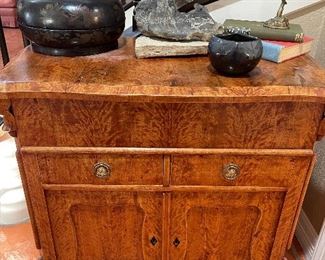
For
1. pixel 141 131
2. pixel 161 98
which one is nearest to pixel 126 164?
pixel 141 131

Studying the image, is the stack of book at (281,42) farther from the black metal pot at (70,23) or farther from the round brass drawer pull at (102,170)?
the round brass drawer pull at (102,170)

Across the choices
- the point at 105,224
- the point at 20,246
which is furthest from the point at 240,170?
the point at 20,246

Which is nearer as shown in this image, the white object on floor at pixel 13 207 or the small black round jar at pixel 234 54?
the small black round jar at pixel 234 54

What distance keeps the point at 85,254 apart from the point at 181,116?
550mm

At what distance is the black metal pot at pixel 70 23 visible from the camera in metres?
0.82

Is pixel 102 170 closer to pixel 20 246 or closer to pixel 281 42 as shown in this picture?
pixel 281 42

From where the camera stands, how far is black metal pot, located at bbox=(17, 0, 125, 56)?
821 millimetres

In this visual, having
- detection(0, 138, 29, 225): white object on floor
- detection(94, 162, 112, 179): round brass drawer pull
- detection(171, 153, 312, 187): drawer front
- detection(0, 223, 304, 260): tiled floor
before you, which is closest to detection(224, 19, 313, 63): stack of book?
detection(171, 153, 312, 187): drawer front

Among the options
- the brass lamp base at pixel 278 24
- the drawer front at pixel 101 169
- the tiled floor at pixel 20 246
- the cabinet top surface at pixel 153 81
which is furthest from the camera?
the tiled floor at pixel 20 246

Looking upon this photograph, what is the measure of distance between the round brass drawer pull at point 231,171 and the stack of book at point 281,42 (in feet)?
1.01

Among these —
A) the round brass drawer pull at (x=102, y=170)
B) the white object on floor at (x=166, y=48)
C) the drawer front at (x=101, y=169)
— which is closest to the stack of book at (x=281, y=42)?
the white object on floor at (x=166, y=48)

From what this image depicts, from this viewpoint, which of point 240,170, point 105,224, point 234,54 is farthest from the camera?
point 105,224

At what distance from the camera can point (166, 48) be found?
2.95ft

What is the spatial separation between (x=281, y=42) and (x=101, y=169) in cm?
60
